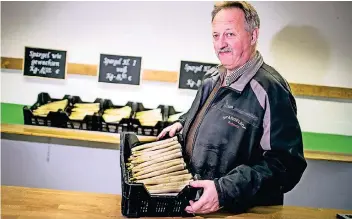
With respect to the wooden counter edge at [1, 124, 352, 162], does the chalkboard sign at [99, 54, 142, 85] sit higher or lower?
higher

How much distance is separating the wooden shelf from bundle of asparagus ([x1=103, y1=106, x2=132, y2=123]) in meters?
0.41

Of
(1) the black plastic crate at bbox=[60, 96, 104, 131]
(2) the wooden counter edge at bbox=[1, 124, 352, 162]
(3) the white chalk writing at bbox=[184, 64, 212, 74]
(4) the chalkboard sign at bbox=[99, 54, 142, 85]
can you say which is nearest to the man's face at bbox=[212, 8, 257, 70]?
(2) the wooden counter edge at bbox=[1, 124, 352, 162]

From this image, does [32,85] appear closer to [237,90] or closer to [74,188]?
[74,188]

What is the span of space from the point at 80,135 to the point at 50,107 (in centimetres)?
53

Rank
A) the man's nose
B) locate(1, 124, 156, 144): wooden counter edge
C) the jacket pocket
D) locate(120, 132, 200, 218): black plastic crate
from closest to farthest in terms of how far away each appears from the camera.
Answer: locate(120, 132, 200, 218): black plastic crate, the jacket pocket, the man's nose, locate(1, 124, 156, 144): wooden counter edge

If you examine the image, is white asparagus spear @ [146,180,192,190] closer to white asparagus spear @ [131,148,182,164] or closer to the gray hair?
white asparagus spear @ [131,148,182,164]

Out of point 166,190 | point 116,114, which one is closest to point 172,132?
point 166,190

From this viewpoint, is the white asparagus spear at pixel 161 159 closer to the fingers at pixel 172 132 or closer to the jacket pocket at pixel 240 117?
the jacket pocket at pixel 240 117

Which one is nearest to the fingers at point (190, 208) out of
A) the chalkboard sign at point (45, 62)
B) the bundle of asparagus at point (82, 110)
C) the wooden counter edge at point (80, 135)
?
the wooden counter edge at point (80, 135)

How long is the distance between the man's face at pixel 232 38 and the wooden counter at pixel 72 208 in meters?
0.65

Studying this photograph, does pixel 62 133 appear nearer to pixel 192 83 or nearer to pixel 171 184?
pixel 192 83

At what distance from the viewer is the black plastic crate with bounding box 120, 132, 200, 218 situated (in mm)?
1296

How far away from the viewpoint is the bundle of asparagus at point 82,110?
2899mm

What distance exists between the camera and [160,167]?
151 centimetres
